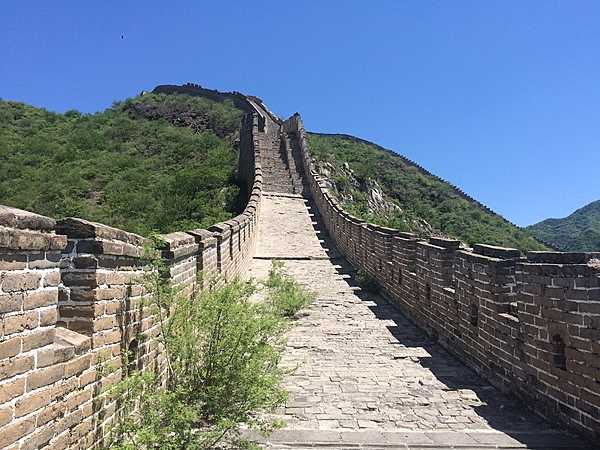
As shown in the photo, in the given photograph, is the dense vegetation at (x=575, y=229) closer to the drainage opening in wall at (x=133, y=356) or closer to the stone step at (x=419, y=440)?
the stone step at (x=419, y=440)

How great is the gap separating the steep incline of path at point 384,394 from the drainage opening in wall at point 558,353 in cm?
58

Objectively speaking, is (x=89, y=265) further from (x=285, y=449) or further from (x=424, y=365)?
(x=424, y=365)

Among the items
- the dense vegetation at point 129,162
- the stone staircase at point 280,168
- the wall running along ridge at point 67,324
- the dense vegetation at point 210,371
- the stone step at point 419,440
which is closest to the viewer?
the wall running along ridge at point 67,324

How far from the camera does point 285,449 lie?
4426 millimetres

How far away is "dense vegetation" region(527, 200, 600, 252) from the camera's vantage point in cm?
5971

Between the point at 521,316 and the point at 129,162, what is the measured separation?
30888mm

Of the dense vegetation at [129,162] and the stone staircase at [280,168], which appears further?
the stone staircase at [280,168]

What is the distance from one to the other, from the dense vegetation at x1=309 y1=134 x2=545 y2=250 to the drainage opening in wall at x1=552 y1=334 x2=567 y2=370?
24.5 metres

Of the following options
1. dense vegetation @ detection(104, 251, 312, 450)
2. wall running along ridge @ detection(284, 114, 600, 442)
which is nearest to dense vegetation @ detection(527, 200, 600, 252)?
wall running along ridge @ detection(284, 114, 600, 442)

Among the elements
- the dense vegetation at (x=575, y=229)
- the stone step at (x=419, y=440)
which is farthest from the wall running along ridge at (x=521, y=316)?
the dense vegetation at (x=575, y=229)

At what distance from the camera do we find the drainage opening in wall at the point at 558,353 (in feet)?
16.7

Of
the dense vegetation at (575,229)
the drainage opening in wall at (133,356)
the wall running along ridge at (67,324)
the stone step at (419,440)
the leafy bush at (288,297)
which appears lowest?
the stone step at (419,440)

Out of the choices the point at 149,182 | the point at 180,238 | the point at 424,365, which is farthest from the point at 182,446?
the point at 149,182

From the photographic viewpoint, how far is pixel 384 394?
19.5ft
